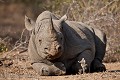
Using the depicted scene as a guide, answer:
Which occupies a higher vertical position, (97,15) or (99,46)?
(97,15)

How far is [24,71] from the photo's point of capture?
1389cm

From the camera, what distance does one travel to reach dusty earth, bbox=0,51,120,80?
12.0 m

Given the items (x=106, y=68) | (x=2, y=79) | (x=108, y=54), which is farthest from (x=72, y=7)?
(x=2, y=79)

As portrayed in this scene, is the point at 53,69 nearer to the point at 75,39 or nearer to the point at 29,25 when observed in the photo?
the point at 75,39

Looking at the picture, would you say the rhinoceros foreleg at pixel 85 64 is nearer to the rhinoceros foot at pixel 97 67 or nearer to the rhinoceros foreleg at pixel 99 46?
the rhinoceros foot at pixel 97 67

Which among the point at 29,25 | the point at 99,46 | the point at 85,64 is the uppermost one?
the point at 29,25

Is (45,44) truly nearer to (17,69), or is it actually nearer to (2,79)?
(2,79)

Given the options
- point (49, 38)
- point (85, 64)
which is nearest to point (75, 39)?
point (85, 64)

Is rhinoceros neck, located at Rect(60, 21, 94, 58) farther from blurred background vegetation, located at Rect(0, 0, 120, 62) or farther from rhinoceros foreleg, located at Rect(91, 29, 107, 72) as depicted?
blurred background vegetation, located at Rect(0, 0, 120, 62)

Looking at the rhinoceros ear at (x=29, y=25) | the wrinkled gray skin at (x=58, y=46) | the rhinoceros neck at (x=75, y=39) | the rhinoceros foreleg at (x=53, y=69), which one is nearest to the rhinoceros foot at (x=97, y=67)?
the wrinkled gray skin at (x=58, y=46)

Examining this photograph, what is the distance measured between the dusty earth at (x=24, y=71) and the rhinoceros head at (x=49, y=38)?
513mm

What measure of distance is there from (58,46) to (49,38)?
0.87 feet

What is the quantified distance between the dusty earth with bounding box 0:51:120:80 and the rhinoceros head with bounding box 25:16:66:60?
0.51 m

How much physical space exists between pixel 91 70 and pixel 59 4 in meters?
5.13
